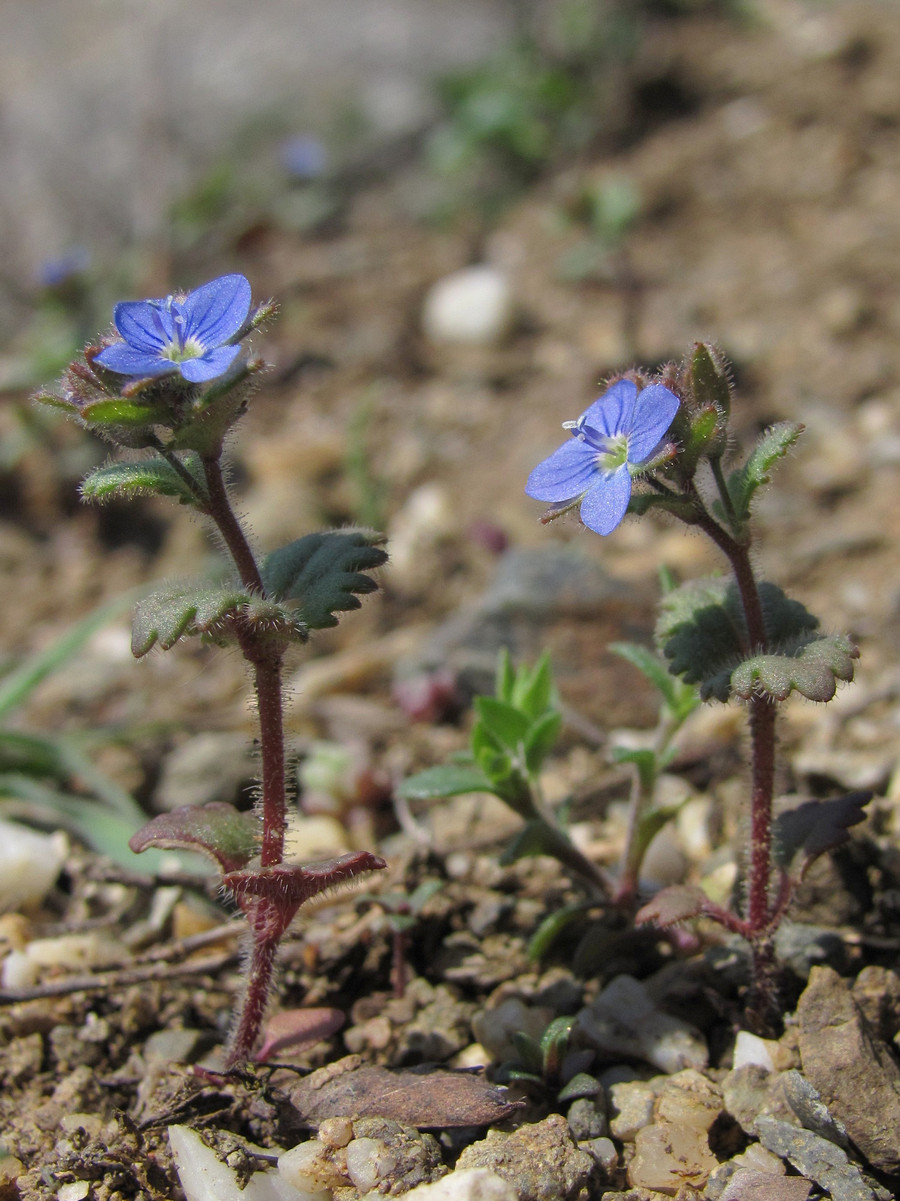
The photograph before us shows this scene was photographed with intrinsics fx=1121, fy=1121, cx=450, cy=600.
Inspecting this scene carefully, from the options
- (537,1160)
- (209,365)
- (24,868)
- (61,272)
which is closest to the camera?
(209,365)

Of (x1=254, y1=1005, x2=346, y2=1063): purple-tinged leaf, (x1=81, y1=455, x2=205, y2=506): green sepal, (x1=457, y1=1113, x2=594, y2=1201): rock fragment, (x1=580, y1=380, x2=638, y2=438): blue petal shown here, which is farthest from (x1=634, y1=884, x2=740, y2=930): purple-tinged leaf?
(x1=81, y1=455, x2=205, y2=506): green sepal

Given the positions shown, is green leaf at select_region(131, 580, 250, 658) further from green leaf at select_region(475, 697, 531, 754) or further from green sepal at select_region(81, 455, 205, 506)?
green leaf at select_region(475, 697, 531, 754)

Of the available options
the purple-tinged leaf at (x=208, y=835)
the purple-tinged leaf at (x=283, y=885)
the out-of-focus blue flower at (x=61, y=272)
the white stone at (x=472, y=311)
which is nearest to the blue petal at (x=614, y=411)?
the purple-tinged leaf at (x=283, y=885)

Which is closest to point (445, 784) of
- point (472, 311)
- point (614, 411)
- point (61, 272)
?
point (614, 411)

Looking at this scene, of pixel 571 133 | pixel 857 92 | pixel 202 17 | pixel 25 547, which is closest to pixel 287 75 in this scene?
pixel 202 17

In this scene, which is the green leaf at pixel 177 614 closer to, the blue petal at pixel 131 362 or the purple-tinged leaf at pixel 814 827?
the blue petal at pixel 131 362

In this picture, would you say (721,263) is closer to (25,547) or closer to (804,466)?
(804,466)

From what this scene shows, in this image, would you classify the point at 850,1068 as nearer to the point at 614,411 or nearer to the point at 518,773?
the point at 518,773
